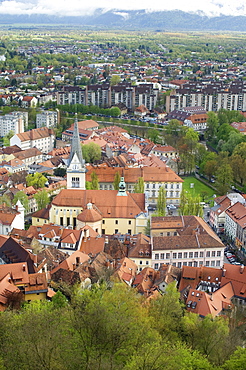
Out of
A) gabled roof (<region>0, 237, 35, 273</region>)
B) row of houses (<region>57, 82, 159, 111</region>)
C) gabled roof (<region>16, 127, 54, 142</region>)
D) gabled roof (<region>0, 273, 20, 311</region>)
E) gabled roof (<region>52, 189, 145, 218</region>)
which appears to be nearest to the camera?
gabled roof (<region>0, 273, 20, 311</region>)

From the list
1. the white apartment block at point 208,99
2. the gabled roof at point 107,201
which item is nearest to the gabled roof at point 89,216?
the gabled roof at point 107,201

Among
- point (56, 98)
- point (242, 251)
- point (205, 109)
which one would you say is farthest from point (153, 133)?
point (242, 251)

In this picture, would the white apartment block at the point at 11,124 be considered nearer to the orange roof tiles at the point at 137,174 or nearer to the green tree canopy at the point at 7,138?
the green tree canopy at the point at 7,138

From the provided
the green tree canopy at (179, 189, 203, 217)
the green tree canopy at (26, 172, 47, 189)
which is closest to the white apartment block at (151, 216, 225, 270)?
the green tree canopy at (179, 189, 203, 217)

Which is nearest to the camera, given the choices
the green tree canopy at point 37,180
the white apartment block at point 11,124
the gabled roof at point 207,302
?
the gabled roof at point 207,302

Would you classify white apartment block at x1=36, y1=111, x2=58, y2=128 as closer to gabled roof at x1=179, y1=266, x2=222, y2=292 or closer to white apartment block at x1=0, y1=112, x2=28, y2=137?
white apartment block at x1=0, y1=112, x2=28, y2=137

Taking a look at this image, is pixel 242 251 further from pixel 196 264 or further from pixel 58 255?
pixel 58 255
